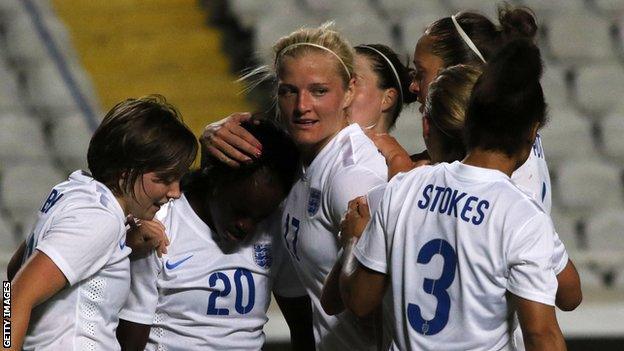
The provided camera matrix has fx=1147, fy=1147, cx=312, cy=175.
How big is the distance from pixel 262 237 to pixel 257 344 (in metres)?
0.27

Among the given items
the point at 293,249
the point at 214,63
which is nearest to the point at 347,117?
the point at 293,249

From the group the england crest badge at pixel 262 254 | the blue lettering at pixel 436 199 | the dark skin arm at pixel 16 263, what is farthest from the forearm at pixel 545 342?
the dark skin arm at pixel 16 263

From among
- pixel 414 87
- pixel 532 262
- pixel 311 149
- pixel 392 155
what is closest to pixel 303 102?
pixel 311 149

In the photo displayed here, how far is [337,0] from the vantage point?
20.8 ft

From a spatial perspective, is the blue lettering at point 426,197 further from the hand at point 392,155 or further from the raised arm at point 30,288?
the raised arm at point 30,288

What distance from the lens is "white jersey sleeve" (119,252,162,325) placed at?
265cm

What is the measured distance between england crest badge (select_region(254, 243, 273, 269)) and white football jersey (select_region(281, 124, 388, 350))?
0.10 m

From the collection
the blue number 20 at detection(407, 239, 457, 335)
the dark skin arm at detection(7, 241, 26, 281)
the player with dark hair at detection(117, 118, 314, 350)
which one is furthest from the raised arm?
the blue number 20 at detection(407, 239, 457, 335)

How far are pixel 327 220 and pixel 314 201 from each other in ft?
0.22

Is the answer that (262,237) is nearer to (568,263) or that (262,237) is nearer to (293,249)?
(293,249)

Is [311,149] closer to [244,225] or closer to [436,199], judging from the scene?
[244,225]

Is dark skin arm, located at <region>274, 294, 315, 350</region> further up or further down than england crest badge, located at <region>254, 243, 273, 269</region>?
further down

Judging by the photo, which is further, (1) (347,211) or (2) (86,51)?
(2) (86,51)

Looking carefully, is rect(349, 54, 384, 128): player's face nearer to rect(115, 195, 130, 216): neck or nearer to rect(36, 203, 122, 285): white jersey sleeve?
rect(115, 195, 130, 216): neck
